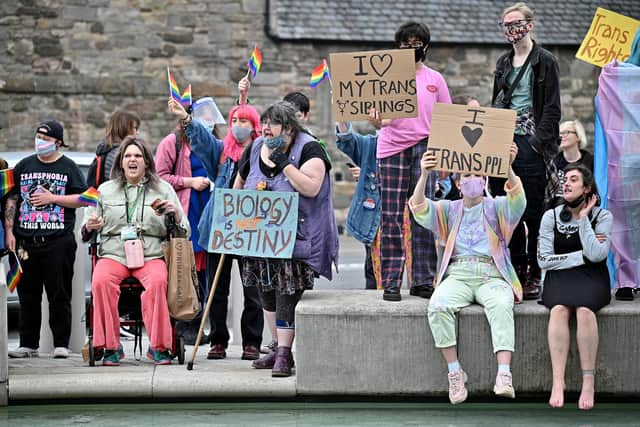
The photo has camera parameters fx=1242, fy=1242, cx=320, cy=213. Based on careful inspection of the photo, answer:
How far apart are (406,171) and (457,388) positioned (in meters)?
1.63

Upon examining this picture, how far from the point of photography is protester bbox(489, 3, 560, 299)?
8.30 metres

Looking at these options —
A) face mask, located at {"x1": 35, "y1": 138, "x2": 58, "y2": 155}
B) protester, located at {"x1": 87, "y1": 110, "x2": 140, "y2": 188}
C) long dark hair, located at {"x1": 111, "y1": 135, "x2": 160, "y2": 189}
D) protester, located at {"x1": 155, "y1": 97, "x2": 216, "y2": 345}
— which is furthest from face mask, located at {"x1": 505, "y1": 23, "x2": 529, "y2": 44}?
face mask, located at {"x1": 35, "y1": 138, "x2": 58, "y2": 155}

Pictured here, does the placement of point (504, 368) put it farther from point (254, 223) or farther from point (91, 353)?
point (91, 353)

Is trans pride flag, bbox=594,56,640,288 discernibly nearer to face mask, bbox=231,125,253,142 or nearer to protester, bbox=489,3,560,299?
protester, bbox=489,3,560,299

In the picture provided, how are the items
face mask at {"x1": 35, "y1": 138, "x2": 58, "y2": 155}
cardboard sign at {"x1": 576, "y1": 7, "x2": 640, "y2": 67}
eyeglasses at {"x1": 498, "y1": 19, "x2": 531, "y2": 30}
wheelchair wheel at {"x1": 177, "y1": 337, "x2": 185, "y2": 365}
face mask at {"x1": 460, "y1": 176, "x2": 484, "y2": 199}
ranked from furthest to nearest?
1. cardboard sign at {"x1": 576, "y1": 7, "x2": 640, "y2": 67}
2. face mask at {"x1": 35, "y1": 138, "x2": 58, "y2": 155}
3. wheelchair wheel at {"x1": 177, "y1": 337, "x2": 185, "y2": 365}
4. eyeglasses at {"x1": 498, "y1": 19, "x2": 531, "y2": 30}
5. face mask at {"x1": 460, "y1": 176, "x2": 484, "y2": 199}

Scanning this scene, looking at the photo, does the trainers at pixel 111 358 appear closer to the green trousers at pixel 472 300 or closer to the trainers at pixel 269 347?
the trainers at pixel 269 347

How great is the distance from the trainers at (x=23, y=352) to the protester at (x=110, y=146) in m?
1.32

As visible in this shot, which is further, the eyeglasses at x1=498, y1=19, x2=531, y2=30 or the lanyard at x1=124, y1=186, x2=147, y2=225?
the lanyard at x1=124, y1=186, x2=147, y2=225

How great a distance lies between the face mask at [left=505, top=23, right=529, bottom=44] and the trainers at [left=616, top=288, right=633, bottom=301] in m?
1.83

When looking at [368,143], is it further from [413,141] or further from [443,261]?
[443,261]

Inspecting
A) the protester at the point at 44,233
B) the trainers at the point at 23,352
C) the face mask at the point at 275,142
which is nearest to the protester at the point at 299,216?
the face mask at the point at 275,142

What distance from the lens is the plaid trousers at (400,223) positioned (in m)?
8.36

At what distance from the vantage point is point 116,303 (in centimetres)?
857

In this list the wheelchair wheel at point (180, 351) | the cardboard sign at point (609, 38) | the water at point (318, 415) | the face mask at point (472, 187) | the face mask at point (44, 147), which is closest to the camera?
the water at point (318, 415)
